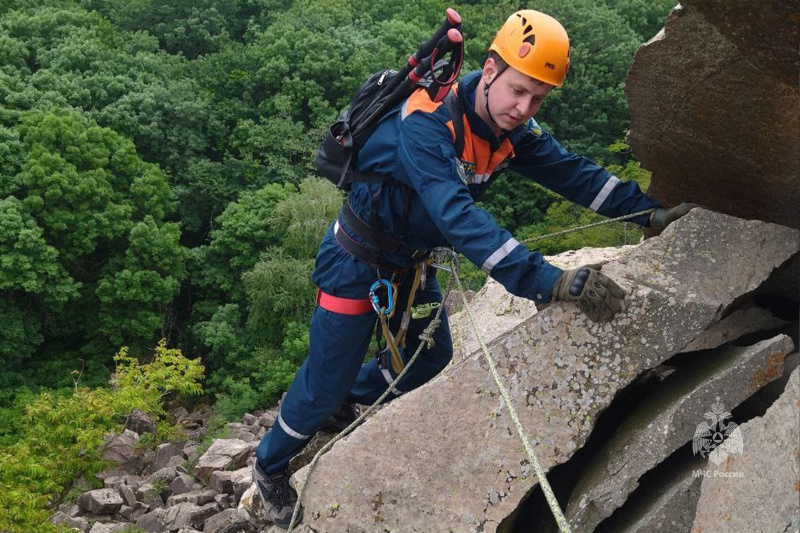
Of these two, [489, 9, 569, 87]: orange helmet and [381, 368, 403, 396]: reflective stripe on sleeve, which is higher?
[489, 9, 569, 87]: orange helmet

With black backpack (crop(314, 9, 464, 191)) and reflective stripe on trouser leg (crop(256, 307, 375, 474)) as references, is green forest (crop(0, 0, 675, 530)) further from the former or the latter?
black backpack (crop(314, 9, 464, 191))

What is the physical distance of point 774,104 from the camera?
3.61 m

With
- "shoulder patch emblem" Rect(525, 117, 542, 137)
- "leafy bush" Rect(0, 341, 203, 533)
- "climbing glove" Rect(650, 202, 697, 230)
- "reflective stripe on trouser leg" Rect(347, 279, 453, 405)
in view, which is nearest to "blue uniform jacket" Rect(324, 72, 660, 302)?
"shoulder patch emblem" Rect(525, 117, 542, 137)

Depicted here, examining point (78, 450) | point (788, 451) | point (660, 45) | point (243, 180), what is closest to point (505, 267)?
point (788, 451)

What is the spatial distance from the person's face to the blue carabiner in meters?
1.03

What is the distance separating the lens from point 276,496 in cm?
435

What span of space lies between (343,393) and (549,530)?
4.23ft

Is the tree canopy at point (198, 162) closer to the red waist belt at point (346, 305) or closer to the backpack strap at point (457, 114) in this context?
the red waist belt at point (346, 305)

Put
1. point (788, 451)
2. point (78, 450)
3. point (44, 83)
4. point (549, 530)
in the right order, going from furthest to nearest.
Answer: point (44, 83) → point (78, 450) → point (549, 530) → point (788, 451)

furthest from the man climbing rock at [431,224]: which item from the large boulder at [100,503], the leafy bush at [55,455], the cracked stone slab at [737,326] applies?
the large boulder at [100,503]

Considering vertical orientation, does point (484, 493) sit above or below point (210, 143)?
above

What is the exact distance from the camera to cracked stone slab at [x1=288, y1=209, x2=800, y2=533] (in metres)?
3.45

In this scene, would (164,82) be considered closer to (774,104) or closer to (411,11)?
(411,11)

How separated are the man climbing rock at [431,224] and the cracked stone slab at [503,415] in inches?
9.0
